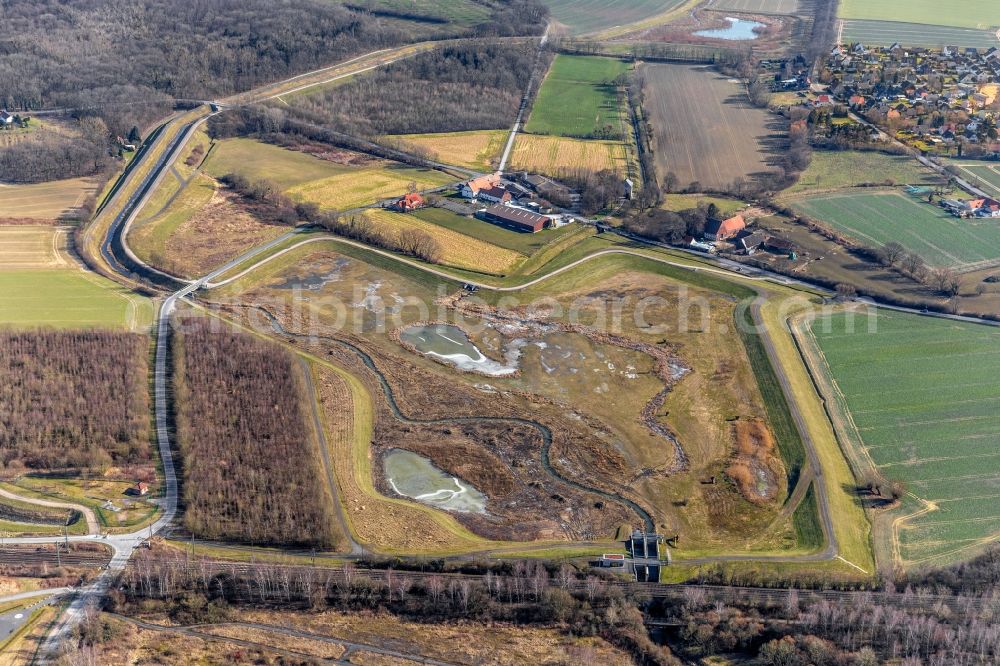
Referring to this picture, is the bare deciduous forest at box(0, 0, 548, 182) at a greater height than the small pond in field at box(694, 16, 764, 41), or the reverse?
the small pond in field at box(694, 16, 764, 41)

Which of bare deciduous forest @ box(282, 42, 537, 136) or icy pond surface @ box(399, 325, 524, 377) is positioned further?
bare deciduous forest @ box(282, 42, 537, 136)

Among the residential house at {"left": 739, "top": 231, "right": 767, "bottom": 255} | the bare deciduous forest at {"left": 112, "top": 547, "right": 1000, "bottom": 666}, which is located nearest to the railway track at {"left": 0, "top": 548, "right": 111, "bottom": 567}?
the bare deciduous forest at {"left": 112, "top": 547, "right": 1000, "bottom": 666}

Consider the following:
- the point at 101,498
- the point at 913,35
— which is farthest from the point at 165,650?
the point at 913,35

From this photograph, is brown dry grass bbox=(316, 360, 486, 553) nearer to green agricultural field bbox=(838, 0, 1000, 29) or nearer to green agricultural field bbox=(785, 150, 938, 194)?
green agricultural field bbox=(785, 150, 938, 194)

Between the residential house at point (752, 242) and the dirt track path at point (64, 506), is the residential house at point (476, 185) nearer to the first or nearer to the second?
the residential house at point (752, 242)

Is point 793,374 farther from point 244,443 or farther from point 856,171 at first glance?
point 856,171

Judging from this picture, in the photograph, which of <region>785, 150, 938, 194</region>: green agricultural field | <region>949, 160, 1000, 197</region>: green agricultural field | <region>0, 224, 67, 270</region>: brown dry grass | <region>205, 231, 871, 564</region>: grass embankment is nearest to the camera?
<region>205, 231, 871, 564</region>: grass embankment

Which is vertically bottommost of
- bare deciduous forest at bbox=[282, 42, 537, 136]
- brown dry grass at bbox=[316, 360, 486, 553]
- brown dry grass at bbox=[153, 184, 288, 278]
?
brown dry grass at bbox=[316, 360, 486, 553]
